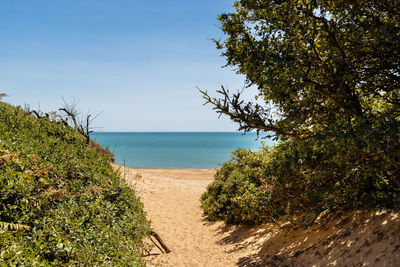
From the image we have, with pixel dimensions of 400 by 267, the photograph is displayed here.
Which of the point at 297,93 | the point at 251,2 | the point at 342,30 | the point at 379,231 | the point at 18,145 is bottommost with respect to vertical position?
the point at 379,231

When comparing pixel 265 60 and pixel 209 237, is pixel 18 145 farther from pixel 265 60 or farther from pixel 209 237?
pixel 209 237

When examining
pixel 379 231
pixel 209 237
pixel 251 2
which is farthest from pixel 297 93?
pixel 209 237

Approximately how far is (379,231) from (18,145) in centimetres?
884

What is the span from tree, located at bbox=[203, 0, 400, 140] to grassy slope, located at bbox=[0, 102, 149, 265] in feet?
12.4

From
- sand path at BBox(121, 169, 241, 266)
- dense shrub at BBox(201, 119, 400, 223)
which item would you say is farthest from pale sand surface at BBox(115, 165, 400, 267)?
dense shrub at BBox(201, 119, 400, 223)

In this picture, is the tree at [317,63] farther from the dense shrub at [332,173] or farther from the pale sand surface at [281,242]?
the pale sand surface at [281,242]

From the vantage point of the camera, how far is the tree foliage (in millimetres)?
5070

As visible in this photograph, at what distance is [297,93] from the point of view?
5.96 m

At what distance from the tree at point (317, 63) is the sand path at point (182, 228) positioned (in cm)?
559

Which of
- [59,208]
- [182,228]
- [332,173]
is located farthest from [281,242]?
[59,208]

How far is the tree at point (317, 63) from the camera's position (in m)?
5.29

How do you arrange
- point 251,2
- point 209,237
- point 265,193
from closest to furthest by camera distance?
point 251,2 < point 265,193 < point 209,237

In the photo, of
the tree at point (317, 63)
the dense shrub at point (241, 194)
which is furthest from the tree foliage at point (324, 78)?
the dense shrub at point (241, 194)

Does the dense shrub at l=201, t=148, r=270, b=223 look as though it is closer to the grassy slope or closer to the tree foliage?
the tree foliage
